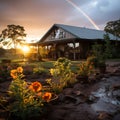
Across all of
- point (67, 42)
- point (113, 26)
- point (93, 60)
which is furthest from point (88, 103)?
point (113, 26)

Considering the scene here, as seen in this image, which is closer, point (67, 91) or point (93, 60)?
point (67, 91)

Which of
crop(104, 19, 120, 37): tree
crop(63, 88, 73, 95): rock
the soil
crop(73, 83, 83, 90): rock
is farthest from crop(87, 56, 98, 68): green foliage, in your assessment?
crop(104, 19, 120, 37): tree

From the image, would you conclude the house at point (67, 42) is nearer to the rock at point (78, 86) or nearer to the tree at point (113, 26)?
the tree at point (113, 26)

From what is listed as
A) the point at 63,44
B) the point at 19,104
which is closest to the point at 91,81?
the point at 19,104

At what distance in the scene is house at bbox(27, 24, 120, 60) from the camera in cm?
2793

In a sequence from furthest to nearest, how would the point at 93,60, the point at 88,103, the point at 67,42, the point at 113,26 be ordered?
1. the point at 113,26
2. the point at 67,42
3. the point at 93,60
4. the point at 88,103

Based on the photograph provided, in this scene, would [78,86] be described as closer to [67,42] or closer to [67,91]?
[67,91]

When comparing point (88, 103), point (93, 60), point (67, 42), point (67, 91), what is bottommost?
point (88, 103)

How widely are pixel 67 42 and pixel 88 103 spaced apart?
2230 cm

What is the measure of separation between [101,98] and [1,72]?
596 cm

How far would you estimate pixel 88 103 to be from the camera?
22.7ft

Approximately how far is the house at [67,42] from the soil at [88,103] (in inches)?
681

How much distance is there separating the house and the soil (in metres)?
17.3

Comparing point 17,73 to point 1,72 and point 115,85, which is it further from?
point 1,72
